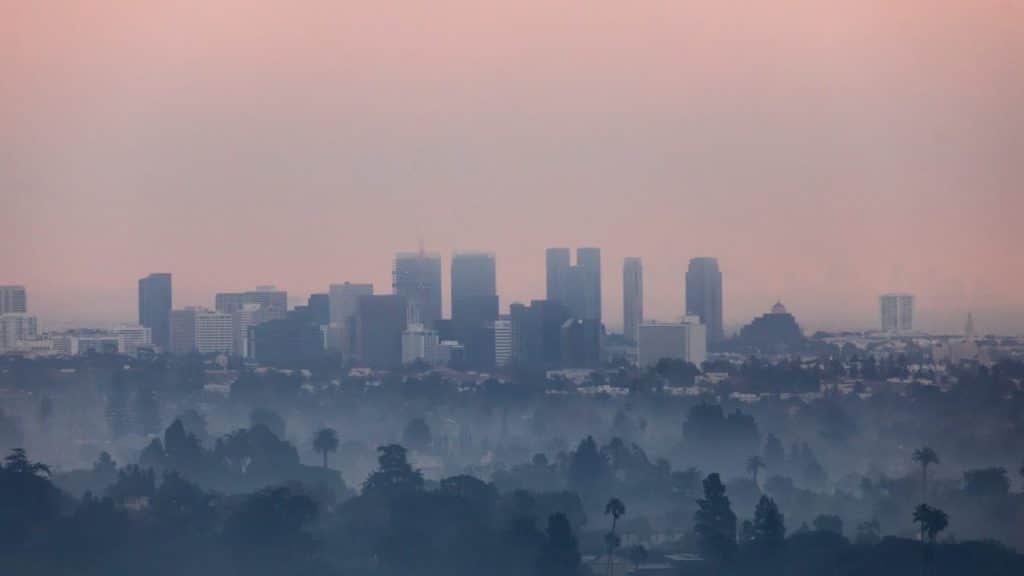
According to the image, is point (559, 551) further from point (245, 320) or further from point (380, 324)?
point (245, 320)

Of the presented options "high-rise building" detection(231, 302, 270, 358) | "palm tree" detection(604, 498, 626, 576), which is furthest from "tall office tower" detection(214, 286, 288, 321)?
"palm tree" detection(604, 498, 626, 576)

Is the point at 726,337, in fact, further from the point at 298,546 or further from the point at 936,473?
the point at 298,546

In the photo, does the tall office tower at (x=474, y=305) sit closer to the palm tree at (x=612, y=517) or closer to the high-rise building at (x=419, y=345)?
the high-rise building at (x=419, y=345)

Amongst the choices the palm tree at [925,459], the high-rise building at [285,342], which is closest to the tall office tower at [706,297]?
the high-rise building at [285,342]

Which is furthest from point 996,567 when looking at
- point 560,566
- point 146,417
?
point 146,417

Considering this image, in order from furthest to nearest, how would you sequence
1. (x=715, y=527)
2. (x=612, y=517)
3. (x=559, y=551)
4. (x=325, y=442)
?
(x=325, y=442) → (x=612, y=517) → (x=715, y=527) → (x=559, y=551)

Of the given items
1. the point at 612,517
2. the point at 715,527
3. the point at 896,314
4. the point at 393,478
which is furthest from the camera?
the point at 896,314

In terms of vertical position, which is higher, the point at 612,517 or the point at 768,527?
the point at 768,527

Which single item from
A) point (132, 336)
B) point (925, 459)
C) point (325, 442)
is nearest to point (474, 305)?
point (132, 336)
